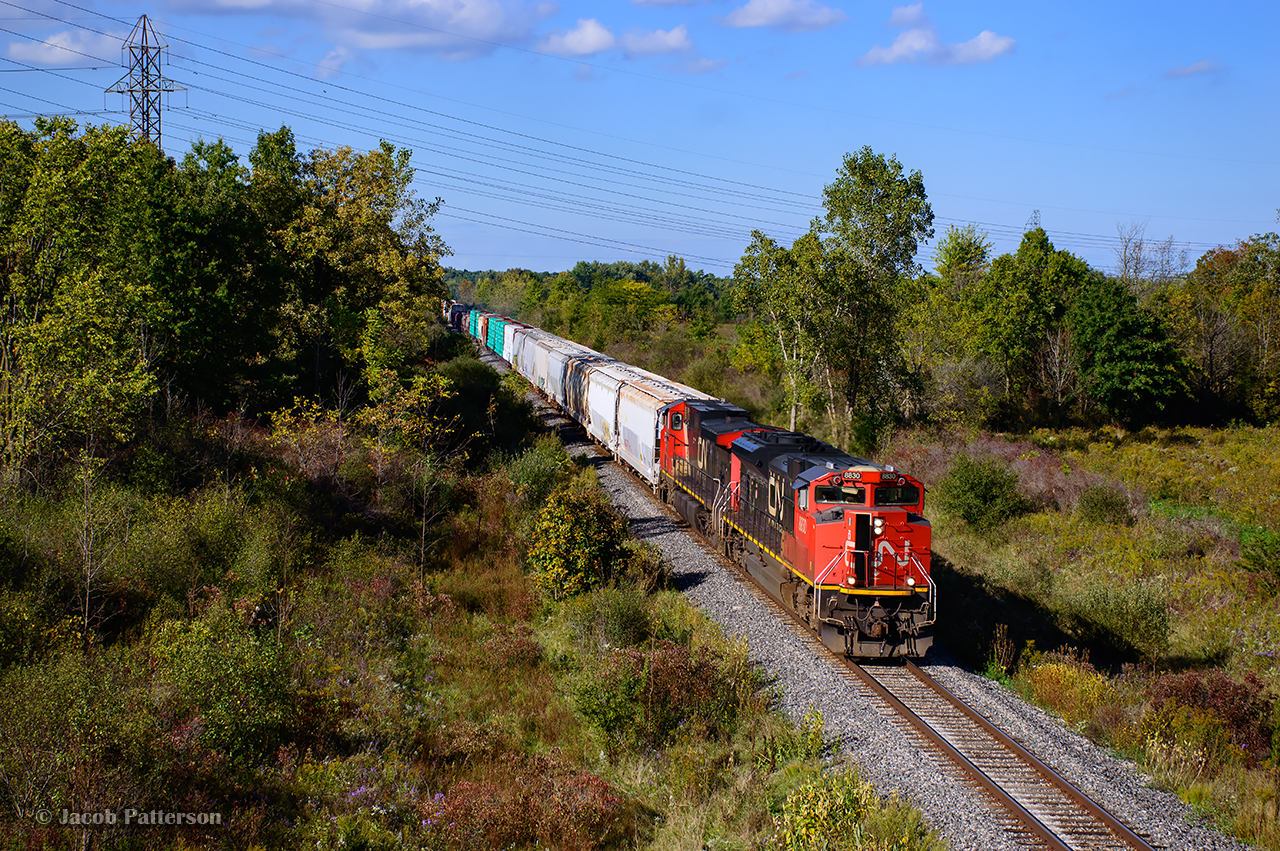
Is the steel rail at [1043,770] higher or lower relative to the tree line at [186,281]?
lower

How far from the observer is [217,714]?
995 cm

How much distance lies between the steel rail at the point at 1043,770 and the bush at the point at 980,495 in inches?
505

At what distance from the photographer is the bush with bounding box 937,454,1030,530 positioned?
85.5ft

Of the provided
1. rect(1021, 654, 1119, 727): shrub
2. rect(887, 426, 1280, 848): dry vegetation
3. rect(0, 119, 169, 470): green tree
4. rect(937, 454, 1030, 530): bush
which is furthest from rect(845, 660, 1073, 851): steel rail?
rect(0, 119, 169, 470): green tree

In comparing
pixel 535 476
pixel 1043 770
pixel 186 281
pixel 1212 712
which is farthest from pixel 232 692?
pixel 186 281

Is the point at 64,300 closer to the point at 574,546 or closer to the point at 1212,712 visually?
the point at 574,546

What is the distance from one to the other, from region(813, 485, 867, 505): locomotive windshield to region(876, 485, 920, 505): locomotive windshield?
0.32 m

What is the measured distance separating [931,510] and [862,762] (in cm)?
1812

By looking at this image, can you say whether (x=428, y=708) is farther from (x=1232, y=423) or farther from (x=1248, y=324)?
(x=1248, y=324)

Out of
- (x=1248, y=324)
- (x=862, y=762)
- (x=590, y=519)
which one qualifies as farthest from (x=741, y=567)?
(x=1248, y=324)

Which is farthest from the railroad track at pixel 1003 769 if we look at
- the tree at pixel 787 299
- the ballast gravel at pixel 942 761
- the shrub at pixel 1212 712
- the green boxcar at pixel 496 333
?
the green boxcar at pixel 496 333

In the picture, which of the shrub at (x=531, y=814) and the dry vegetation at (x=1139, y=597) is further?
the dry vegetation at (x=1139, y=597)

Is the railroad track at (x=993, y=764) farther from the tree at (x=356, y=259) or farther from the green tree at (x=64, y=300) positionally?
the tree at (x=356, y=259)

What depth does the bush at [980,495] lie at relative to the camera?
2605 centimetres
